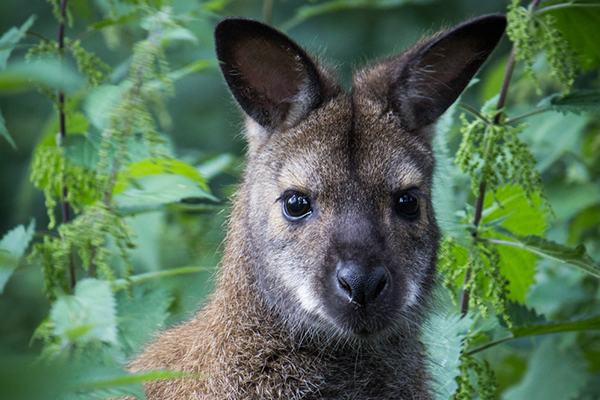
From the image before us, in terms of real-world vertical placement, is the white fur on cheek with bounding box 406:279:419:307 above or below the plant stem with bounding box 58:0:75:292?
below

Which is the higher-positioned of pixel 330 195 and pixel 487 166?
pixel 487 166

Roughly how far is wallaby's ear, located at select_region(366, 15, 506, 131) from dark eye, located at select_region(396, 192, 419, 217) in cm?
58

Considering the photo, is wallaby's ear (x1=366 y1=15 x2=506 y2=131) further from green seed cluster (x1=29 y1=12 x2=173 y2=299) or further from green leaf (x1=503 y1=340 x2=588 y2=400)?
green leaf (x1=503 y1=340 x2=588 y2=400)

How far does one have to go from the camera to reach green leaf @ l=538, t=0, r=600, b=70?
147 inches

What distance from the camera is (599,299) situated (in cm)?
529

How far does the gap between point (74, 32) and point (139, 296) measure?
642 cm

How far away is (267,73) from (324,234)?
3.84ft

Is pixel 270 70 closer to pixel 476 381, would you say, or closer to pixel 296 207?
pixel 296 207

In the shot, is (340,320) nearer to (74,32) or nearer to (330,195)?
(330,195)

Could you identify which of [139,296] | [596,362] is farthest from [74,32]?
[596,362]

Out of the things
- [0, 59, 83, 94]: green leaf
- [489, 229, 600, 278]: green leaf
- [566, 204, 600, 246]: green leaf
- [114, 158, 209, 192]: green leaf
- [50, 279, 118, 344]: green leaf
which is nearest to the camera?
[0, 59, 83, 94]: green leaf

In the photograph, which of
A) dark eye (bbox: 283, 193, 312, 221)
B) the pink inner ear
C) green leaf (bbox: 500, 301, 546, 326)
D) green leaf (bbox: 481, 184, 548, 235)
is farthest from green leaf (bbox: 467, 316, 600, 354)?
the pink inner ear

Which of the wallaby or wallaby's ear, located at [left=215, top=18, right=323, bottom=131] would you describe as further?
wallaby's ear, located at [left=215, top=18, right=323, bottom=131]

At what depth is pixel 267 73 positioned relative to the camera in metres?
3.96
